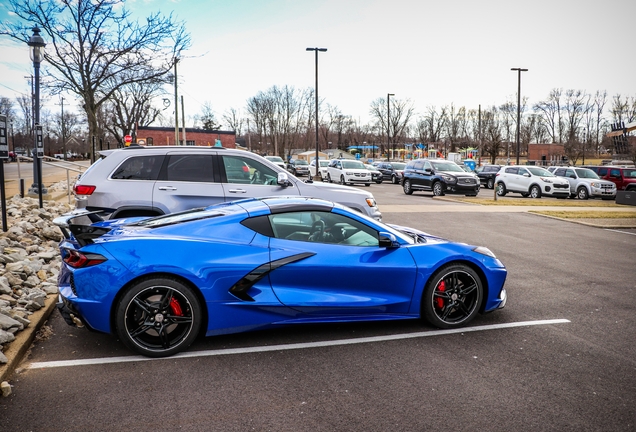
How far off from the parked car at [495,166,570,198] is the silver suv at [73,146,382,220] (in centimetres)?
2155

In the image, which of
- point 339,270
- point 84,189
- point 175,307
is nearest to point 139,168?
point 84,189

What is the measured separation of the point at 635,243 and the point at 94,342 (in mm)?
11775

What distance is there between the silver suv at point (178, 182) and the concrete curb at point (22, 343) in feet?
8.31

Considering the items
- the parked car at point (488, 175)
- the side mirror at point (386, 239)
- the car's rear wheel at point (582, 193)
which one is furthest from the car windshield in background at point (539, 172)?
the side mirror at point (386, 239)

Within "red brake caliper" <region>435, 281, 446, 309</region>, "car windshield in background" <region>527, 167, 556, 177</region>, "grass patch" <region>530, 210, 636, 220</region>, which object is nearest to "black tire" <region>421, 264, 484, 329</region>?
"red brake caliper" <region>435, 281, 446, 309</region>

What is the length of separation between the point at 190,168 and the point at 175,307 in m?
4.41

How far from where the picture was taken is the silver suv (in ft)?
26.6

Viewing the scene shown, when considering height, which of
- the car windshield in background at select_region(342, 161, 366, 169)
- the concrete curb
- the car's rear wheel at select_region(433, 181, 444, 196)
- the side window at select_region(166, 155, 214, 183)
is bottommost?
the concrete curb

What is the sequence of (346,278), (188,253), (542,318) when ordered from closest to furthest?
(188,253), (346,278), (542,318)

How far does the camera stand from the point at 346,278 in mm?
4957

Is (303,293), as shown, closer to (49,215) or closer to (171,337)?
(171,337)

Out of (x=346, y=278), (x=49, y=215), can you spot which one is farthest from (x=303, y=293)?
(x=49, y=215)

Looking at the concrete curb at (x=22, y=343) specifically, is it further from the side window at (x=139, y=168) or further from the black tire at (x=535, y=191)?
the black tire at (x=535, y=191)

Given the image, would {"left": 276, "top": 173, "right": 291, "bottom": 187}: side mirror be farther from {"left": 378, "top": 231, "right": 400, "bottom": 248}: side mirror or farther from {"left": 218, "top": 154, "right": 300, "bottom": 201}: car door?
{"left": 378, "top": 231, "right": 400, "bottom": 248}: side mirror
